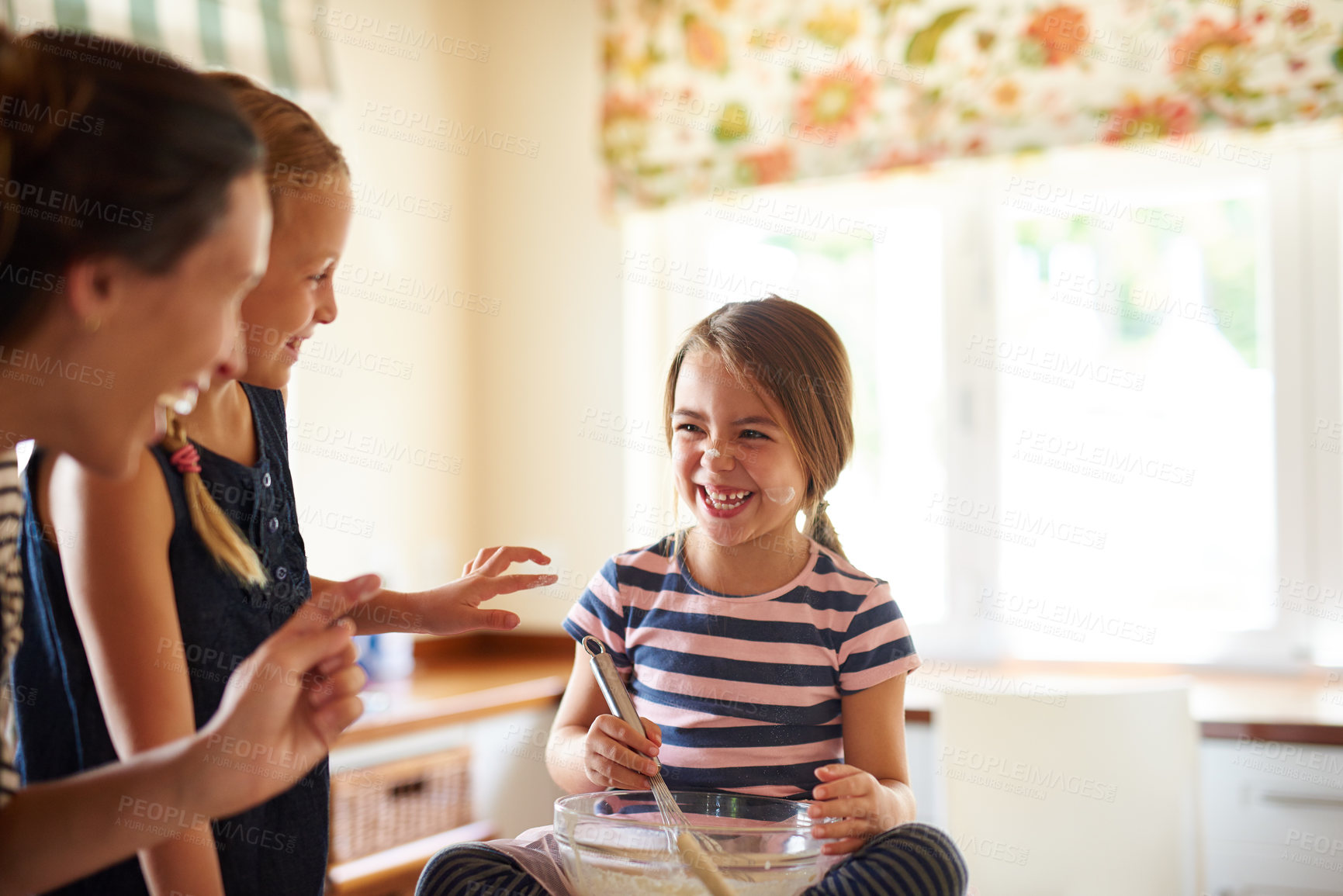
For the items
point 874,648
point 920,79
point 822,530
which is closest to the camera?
point 874,648

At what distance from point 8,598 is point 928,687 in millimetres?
1792

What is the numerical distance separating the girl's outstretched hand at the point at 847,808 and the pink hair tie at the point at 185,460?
514 millimetres

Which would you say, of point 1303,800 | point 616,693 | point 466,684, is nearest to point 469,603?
point 616,693

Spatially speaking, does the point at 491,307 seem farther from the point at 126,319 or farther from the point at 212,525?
the point at 126,319

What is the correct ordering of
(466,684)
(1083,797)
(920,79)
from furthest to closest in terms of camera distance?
(920,79) → (466,684) → (1083,797)

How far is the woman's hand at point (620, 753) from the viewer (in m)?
0.87

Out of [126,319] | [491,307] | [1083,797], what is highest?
[491,307]

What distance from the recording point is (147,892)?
74 cm

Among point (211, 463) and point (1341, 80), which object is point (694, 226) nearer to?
point (1341, 80)

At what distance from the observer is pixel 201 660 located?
2.50ft

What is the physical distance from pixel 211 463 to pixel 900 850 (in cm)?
60

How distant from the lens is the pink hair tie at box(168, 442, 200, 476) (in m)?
0.75

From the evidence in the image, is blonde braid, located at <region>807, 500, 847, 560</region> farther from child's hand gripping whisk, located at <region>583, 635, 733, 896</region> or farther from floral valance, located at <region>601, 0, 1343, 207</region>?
floral valance, located at <region>601, 0, 1343, 207</region>

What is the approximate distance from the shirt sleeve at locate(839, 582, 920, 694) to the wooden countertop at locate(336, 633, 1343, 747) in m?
0.71
